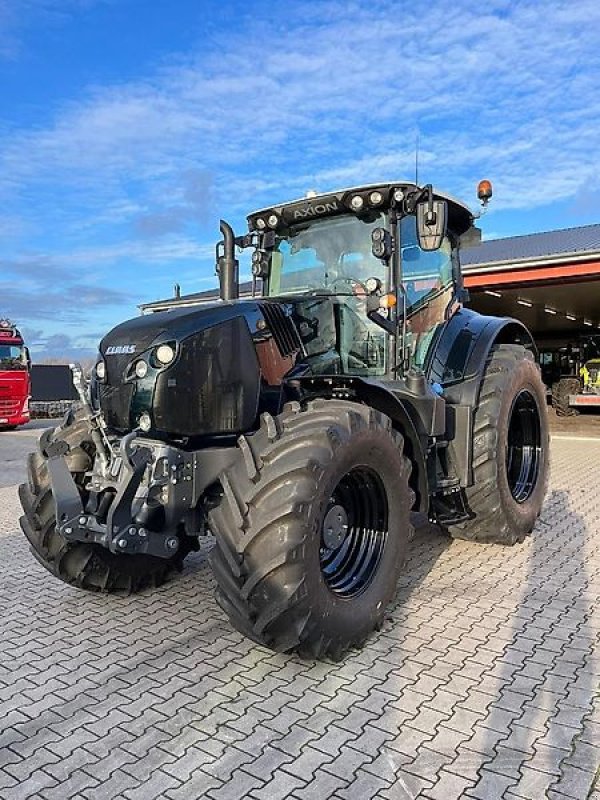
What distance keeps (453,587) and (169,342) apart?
2.47 meters

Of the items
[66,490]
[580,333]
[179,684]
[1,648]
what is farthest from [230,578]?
[580,333]

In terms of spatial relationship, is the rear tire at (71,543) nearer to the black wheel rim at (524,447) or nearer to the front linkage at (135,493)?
the front linkage at (135,493)

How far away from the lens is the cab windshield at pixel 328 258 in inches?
175

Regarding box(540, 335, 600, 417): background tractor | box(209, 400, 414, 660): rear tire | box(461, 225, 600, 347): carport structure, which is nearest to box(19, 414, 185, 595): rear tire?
box(209, 400, 414, 660): rear tire

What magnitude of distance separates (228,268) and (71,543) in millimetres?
2125

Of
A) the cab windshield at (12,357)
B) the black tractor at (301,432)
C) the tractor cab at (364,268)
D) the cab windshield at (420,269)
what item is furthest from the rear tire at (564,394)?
the tractor cab at (364,268)

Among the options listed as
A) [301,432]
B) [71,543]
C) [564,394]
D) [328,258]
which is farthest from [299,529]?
[564,394]

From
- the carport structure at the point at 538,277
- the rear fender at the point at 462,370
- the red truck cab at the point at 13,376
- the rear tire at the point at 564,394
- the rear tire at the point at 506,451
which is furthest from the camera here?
the rear tire at the point at 564,394

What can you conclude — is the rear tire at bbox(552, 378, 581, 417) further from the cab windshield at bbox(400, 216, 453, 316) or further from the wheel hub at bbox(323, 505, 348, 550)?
the wheel hub at bbox(323, 505, 348, 550)

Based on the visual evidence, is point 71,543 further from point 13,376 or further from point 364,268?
point 13,376

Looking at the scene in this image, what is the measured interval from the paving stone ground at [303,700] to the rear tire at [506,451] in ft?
1.74

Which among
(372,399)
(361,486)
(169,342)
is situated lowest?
(361,486)

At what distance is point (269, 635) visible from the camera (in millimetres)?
3029

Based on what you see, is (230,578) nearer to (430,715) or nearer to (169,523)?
(169,523)
